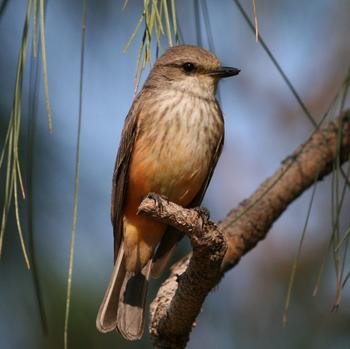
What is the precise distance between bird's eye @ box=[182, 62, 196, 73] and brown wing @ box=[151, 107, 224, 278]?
493 mm

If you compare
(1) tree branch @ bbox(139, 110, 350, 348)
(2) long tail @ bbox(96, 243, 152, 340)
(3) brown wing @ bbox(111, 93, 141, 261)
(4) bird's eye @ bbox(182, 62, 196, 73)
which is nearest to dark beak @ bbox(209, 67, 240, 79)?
(4) bird's eye @ bbox(182, 62, 196, 73)

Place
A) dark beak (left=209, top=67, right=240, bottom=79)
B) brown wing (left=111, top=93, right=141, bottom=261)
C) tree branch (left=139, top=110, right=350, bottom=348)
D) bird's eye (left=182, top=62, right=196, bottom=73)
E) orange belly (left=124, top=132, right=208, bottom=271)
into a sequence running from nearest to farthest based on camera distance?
tree branch (left=139, top=110, right=350, bottom=348) < orange belly (left=124, top=132, right=208, bottom=271) < brown wing (left=111, top=93, right=141, bottom=261) < dark beak (left=209, top=67, right=240, bottom=79) < bird's eye (left=182, top=62, right=196, bottom=73)

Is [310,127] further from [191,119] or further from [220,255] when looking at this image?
[220,255]

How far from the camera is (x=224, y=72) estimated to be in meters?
4.75

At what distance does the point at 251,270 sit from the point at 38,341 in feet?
7.72

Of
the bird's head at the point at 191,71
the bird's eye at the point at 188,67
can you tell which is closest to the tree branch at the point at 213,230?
the bird's head at the point at 191,71

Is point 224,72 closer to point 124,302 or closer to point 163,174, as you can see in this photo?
point 163,174

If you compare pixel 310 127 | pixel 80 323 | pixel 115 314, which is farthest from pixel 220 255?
pixel 310 127

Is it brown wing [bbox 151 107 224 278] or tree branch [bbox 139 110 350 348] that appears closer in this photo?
tree branch [bbox 139 110 350 348]

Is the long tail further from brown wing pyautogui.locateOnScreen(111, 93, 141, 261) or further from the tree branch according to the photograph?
the tree branch

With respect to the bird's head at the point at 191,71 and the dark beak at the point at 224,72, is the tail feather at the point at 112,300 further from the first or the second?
the dark beak at the point at 224,72

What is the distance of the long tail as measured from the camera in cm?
441

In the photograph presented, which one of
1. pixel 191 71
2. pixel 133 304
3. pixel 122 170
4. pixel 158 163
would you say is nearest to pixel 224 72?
pixel 191 71

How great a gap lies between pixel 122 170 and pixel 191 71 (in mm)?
811
